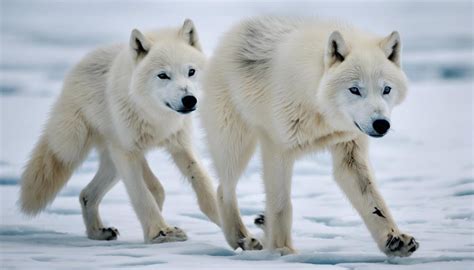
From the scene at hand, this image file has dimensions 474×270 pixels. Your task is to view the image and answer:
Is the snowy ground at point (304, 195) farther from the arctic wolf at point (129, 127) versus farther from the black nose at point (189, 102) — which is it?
the black nose at point (189, 102)

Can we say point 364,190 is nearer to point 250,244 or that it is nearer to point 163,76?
point 250,244

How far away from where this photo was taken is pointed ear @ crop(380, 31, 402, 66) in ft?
18.7

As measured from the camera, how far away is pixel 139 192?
6996mm

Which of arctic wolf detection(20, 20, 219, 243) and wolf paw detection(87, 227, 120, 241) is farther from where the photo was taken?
wolf paw detection(87, 227, 120, 241)

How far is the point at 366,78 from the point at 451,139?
247 inches

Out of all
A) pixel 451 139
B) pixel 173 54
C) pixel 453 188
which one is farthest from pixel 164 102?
pixel 451 139

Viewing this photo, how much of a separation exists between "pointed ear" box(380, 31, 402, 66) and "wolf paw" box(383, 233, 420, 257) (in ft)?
3.86

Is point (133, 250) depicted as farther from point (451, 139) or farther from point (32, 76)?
point (32, 76)

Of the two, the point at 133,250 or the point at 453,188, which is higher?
the point at 453,188

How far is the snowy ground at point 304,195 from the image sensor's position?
580 centimetres

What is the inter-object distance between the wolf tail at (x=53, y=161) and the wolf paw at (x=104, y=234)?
2.07ft

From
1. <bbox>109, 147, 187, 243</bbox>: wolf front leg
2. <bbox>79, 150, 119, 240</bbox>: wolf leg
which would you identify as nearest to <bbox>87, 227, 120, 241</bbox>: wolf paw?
<bbox>79, 150, 119, 240</bbox>: wolf leg

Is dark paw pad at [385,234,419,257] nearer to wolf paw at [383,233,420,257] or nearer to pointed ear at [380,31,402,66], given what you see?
wolf paw at [383,233,420,257]

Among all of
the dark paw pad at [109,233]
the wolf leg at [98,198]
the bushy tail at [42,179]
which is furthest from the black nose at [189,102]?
the bushy tail at [42,179]
